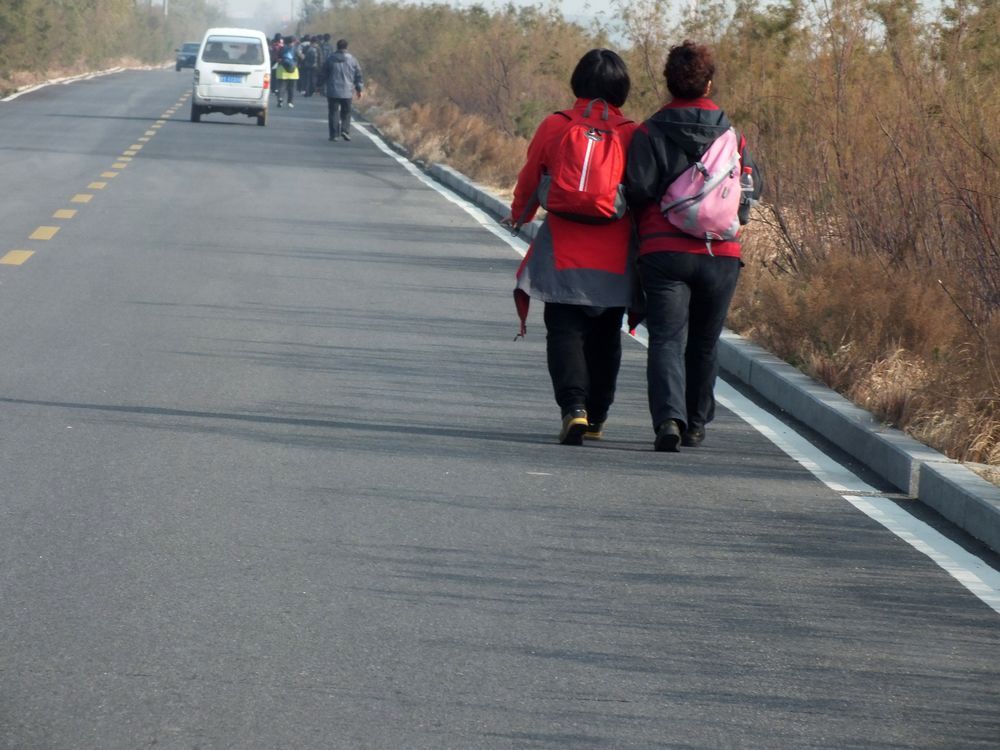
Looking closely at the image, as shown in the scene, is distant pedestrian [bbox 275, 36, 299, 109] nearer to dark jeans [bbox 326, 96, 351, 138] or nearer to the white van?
the white van

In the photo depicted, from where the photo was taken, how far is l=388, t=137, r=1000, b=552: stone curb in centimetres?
678

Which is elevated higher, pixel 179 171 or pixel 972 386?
pixel 972 386

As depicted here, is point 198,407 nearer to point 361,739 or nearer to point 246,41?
point 361,739

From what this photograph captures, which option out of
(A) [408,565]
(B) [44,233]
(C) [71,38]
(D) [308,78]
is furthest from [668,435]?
(C) [71,38]

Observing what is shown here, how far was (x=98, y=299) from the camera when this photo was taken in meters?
12.1

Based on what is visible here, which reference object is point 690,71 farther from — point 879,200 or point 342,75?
point 342,75

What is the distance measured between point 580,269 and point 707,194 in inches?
25.4

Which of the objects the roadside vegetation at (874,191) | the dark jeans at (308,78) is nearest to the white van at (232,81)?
the dark jeans at (308,78)

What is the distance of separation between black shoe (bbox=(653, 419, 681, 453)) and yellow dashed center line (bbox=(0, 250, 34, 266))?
726 cm

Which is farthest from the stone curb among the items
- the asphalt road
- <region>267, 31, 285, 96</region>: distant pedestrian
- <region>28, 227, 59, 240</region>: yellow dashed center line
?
<region>267, 31, 285, 96</region>: distant pedestrian

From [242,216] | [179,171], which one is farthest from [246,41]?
[242,216]

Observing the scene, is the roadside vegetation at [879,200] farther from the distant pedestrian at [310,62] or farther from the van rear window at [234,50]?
the distant pedestrian at [310,62]

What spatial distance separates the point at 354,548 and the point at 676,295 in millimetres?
2340

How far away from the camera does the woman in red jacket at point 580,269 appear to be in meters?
7.84
